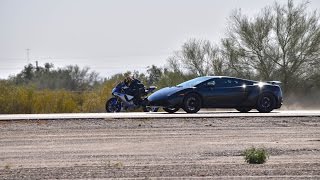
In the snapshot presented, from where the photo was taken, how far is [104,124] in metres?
20.7

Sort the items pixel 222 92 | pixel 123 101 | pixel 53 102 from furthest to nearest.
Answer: pixel 53 102 < pixel 123 101 < pixel 222 92

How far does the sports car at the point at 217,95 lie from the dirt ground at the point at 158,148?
354 centimetres

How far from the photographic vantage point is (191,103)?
2541 cm

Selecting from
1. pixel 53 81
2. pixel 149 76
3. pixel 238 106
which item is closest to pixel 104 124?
pixel 238 106

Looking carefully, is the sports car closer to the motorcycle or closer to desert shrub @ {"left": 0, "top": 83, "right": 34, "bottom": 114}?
the motorcycle

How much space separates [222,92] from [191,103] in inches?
48.5

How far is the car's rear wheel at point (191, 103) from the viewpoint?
2525cm

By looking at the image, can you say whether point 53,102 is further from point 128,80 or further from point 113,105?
point 128,80

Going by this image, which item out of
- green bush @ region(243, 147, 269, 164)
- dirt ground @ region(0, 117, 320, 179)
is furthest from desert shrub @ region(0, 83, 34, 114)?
green bush @ region(243, 147, 269, 164)

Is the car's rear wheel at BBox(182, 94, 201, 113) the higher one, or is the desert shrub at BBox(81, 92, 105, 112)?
the desert shrub at BBox(81, 92, 105, 112)

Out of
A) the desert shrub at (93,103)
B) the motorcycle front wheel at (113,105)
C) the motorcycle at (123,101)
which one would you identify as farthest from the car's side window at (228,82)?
the desert shrub at (93,103)

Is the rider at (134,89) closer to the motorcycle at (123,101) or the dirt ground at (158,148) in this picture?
the motorcycle at (123,101)

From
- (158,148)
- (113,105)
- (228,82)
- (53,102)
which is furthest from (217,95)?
(53,102)

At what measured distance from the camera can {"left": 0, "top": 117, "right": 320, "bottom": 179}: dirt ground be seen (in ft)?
41.3
